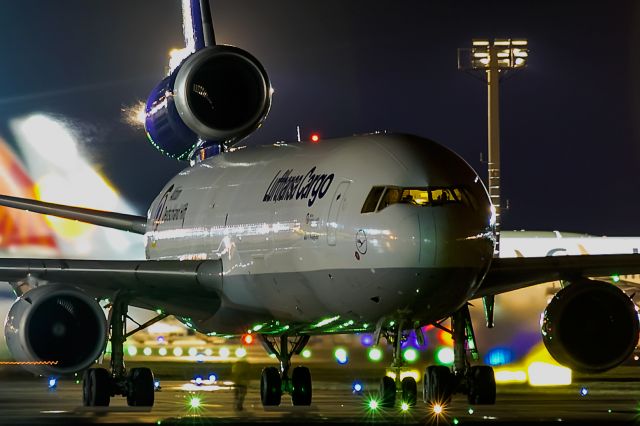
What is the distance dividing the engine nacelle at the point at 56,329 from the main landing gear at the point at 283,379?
3366 mm

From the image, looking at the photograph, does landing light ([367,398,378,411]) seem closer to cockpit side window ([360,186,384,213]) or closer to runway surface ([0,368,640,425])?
runway surface ([0,368,640,425])

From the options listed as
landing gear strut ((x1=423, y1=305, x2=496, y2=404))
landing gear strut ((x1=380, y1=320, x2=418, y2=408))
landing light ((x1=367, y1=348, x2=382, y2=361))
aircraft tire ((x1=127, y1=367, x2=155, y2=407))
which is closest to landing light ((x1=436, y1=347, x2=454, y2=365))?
landing light ((x1=367, y1=348, x2=382, y2=361))

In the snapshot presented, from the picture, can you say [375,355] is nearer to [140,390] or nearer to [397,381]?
[140,390]

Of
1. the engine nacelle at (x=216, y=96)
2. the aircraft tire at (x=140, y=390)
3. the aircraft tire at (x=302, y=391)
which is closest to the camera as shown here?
the aircraft tire at (x=140, y=390)

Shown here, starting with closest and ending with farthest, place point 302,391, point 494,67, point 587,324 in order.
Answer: point 587,324
point 302,391
point 494,67

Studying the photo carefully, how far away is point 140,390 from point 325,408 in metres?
3.30

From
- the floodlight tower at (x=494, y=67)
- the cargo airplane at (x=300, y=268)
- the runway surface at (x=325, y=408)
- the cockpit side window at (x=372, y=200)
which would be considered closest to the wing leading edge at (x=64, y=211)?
the cargo airplane at (x=300, y=268)

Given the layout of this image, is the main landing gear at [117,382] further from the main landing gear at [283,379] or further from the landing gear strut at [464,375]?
the landing gear strut at [464,375]

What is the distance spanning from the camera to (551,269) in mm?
27906

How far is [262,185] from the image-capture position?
2805cm

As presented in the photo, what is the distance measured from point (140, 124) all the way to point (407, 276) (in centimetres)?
2304

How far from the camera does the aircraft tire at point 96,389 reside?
28.4m

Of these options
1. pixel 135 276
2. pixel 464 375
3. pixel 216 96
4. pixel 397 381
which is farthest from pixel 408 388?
pixel 216 96

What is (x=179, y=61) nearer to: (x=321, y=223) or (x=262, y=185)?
(x=262, y=185)
